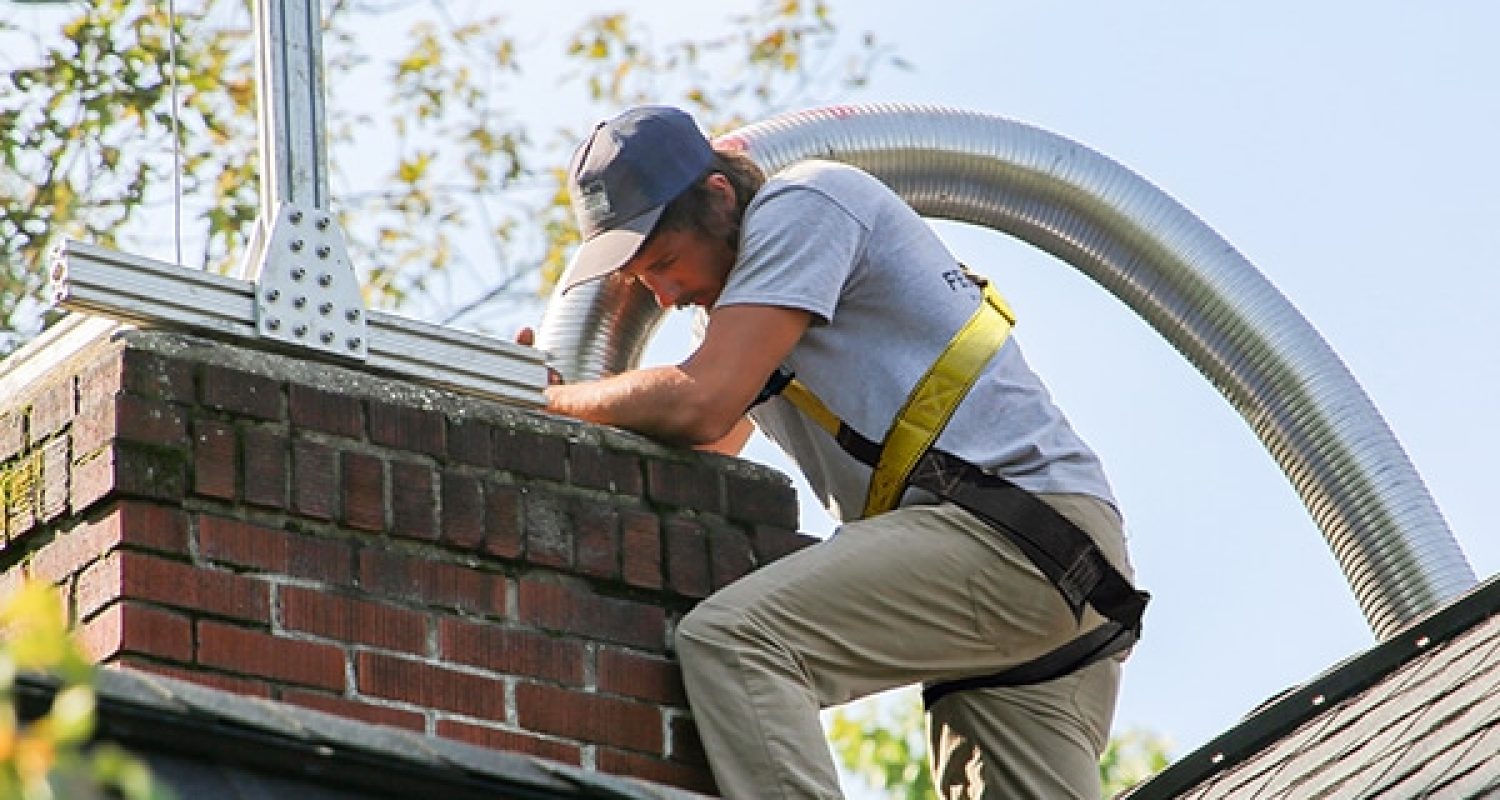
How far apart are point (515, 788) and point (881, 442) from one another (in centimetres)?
170

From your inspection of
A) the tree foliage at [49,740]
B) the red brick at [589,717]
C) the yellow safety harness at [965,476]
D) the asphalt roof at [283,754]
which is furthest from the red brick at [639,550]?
the tree foliage at [49,740]

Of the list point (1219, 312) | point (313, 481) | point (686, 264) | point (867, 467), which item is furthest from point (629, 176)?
point (1219, 312)

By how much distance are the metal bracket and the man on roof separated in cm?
45

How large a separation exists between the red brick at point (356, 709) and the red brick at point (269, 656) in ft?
0.07

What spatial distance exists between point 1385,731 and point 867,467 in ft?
3.71

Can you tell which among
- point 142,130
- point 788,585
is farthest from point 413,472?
point 142,130

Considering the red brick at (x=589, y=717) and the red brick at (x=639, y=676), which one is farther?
the red brick at (x=639, y=676)

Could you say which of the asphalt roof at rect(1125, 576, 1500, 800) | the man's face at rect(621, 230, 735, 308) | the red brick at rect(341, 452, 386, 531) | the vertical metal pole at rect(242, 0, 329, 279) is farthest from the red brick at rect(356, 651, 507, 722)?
the asphalt roof at rect(1125, 576, 1500, 800)

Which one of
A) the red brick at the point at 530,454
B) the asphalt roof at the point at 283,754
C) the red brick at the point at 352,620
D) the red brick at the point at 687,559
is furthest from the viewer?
the red brick at the point at 687,559

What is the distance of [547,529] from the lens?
14.9 ft

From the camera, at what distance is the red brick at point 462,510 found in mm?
4438

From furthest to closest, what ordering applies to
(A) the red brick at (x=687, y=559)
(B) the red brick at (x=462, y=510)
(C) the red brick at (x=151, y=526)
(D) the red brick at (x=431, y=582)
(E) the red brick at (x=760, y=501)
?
(E) the red brick at (x=760, y=501) → (A) the red brick at (x=687, y=559) → (B) the red brick at (x=462, y=510) → (D) the red brick at (x=431, y=582) → (C) the red brick at (x=151, y=526)

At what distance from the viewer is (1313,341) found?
7332mm

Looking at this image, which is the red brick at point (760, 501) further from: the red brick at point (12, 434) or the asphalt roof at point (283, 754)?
the asphalt roof at point (283, 754)
